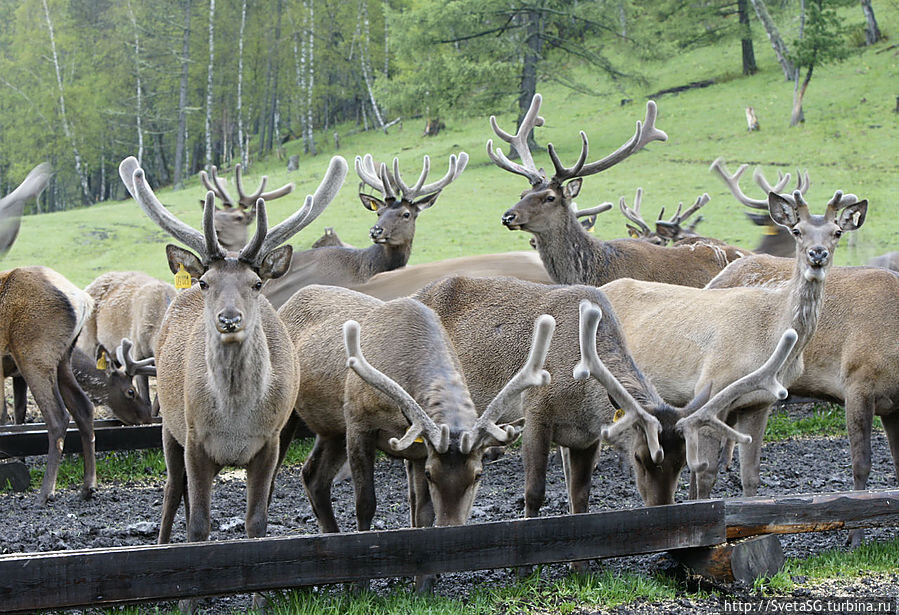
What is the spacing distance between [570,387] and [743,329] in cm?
152

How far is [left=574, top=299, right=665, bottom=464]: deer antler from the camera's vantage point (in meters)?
4.89

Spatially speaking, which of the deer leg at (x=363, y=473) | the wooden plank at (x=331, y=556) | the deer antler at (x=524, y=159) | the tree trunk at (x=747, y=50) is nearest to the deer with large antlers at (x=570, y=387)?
the wooden plank at (x=331, y=556)

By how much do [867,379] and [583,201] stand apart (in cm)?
1863

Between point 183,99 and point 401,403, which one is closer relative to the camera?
point 401,403

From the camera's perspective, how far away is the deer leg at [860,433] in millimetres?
6414

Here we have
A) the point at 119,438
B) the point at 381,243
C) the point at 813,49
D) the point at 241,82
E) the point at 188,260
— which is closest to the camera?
the point at 188,260

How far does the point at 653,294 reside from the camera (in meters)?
7.54

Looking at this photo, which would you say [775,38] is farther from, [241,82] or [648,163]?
[241,82]

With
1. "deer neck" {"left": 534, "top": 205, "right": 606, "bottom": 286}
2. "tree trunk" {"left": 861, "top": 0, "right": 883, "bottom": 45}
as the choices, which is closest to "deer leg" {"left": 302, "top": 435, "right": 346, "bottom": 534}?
"deer neck" {"left": 534, "top": 205, "right": 606, "bottom": 286}

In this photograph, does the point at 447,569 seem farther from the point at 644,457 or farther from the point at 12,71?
the point at 12,71

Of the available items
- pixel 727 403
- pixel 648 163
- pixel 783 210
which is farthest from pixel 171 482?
pixel 648 163

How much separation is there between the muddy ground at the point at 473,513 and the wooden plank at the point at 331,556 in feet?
1.07

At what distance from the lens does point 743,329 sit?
6480 mm

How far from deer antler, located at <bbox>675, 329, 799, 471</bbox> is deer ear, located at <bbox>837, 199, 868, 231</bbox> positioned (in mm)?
1721
